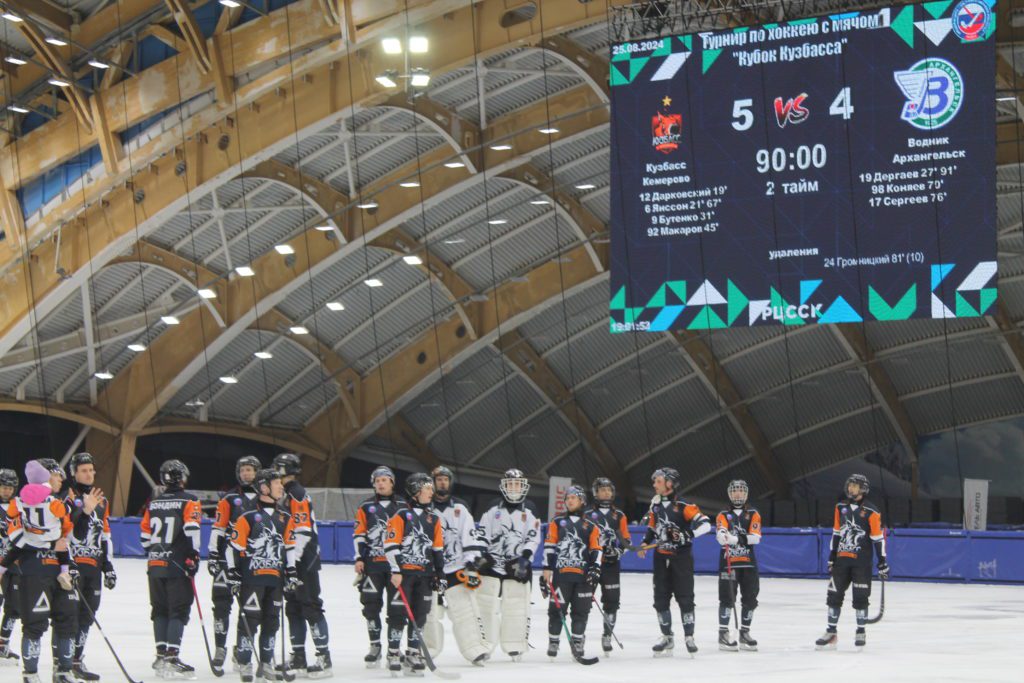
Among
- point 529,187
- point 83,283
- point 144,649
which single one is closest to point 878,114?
point 144,649

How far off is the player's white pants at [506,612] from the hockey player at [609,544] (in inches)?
37.8

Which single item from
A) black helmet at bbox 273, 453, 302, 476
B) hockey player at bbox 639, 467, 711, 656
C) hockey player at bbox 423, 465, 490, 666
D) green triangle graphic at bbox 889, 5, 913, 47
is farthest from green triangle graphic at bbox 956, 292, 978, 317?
black helmet at bbox 273, 453, 302, 476

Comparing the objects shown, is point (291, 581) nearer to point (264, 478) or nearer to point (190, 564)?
point (264, 478)

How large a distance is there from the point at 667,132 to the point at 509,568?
12576 millimetres

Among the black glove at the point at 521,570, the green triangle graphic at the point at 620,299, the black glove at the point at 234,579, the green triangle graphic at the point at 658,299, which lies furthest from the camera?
the green triangle graphic at the point at 620,299

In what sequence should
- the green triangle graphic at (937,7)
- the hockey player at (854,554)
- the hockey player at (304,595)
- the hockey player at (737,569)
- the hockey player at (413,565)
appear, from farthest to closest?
the green triangle graphic at (937,7), the hockey player at (854,554), the hockey player at (737,569), the hockey player at (413,565), the hockey player at (304,595)

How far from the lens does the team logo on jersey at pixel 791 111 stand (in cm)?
2511

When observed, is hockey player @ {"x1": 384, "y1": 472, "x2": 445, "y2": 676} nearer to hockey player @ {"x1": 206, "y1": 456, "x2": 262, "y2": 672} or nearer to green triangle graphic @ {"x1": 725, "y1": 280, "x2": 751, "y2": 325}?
hockey player @ {"x1": 206, "y1": 456, "x2": 262, "y2": 672}

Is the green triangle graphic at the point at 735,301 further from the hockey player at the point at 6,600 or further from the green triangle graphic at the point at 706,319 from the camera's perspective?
the hockey player at the point at 6,600

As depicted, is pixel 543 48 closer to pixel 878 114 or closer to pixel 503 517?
pixel 878 114

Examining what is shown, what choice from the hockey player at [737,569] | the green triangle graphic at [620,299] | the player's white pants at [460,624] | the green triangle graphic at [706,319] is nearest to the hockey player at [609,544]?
the hockey player at [737,569]

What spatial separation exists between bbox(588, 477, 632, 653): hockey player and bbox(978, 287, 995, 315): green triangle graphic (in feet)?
33.9

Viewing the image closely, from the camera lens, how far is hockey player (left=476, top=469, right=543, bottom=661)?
14875 mm

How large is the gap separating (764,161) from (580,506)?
38.3ft
